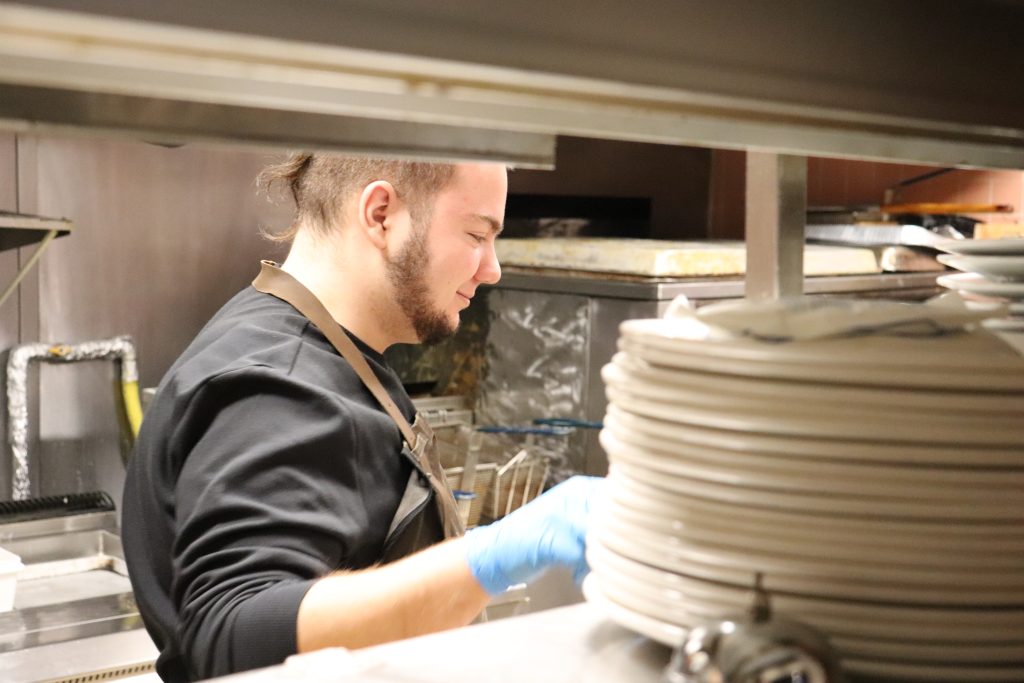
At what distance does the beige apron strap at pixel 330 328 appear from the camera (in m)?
1.80

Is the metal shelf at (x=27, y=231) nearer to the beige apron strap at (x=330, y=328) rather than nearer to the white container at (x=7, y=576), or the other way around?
the white container at (x=7, y=576)

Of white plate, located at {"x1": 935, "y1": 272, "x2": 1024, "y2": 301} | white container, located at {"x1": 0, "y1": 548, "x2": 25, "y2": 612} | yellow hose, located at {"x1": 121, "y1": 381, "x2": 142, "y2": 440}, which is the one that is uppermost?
white plate, located at {"x1": 935, "y1": 272, "x2": 1024, "y2": 301}

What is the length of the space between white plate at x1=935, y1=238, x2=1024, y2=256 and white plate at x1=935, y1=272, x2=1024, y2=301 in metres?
0.03

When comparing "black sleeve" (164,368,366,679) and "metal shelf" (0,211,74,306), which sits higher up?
"metal shelf" (0,211,74,306)

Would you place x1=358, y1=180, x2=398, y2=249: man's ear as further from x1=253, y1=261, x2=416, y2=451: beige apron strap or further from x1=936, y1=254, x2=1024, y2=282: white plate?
x1=936, y1=254, x2=1024, y2=282: white plate

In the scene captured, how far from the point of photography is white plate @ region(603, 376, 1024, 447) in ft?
2.27

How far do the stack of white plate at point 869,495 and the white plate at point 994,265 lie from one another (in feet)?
1.31

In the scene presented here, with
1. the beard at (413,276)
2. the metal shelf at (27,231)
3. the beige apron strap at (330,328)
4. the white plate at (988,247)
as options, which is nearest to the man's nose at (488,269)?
the beard at (413,276)

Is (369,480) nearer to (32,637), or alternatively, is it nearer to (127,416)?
(32,637)

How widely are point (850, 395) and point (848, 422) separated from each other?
0.02 m

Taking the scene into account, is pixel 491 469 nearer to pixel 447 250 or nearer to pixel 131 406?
pixel 447 250

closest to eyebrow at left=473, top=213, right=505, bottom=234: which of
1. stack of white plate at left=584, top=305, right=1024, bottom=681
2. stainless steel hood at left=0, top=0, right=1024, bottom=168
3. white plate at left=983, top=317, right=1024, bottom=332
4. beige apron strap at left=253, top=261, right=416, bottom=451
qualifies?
beige apron strap at left=253, top=261, right=416, bottom=451

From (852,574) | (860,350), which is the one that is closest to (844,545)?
(852,574)

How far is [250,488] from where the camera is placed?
150cm
